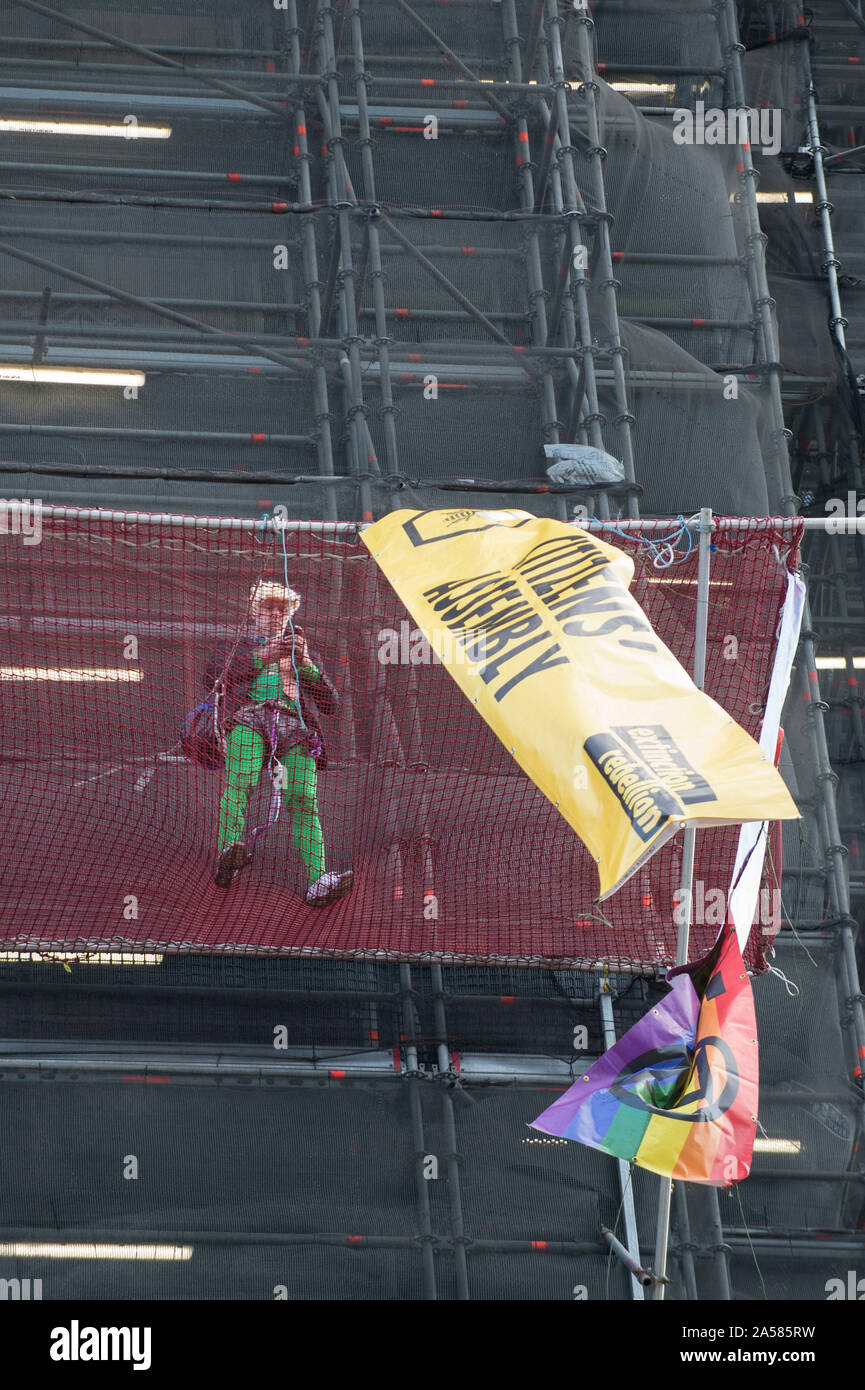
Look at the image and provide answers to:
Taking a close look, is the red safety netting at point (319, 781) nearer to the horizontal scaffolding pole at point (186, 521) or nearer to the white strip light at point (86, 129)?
the horizontal scaffolding pole at point (186, 521)

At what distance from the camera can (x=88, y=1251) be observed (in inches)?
331

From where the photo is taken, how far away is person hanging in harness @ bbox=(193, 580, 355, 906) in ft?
25.6

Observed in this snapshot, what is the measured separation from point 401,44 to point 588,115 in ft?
5.98

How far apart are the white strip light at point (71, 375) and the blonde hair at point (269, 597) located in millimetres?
3176

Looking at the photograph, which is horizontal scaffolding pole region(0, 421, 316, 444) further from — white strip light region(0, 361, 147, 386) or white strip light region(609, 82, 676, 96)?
white strip light region(609, 82, 676, 96)

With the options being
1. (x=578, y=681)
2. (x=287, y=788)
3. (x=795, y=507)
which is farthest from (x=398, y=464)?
(x=578, y=681)

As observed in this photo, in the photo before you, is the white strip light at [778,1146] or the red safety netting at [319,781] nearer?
the red safety netting at [319,781]

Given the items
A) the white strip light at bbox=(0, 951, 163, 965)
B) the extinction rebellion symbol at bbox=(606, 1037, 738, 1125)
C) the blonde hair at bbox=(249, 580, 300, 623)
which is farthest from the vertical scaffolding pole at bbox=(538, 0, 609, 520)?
the extinction rebellion symbol at bbox=(606, 1037, 738, 1125)

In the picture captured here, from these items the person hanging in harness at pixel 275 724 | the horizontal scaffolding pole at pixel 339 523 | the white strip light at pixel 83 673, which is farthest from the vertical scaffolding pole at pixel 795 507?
the white strip light at pixel 83 673

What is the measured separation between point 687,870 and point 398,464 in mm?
4567

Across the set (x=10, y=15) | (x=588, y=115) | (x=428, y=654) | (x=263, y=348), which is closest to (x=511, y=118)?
(x=588, y=115)

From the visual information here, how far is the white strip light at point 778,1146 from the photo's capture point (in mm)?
9234

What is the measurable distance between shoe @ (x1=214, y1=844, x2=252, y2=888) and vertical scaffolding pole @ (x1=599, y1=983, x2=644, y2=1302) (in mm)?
2142
